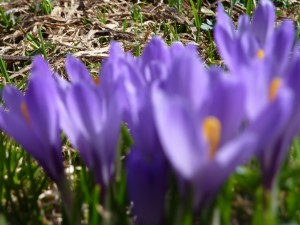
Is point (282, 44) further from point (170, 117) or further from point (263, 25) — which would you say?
point (170, 117)

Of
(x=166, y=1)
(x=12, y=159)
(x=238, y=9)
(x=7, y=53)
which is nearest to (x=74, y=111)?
(x=12, y=159)

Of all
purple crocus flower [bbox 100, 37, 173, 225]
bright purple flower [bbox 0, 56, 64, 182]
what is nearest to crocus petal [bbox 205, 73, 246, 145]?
purple crocus flower [bbox 100, 37, 173, 225]

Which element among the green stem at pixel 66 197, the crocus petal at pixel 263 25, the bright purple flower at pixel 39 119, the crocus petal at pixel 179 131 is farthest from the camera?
the crocus petal at pixel 263 25

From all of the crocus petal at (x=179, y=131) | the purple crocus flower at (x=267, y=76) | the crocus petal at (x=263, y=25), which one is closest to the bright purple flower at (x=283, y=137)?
the purple crocus flower at (x=267, y=76)

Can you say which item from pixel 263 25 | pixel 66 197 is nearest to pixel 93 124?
pixel 66 197

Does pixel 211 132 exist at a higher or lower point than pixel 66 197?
higher

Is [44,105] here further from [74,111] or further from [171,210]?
[171,210]

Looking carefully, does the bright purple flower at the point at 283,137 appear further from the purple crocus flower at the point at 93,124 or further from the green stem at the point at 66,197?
the green stem at the point at 66,197
